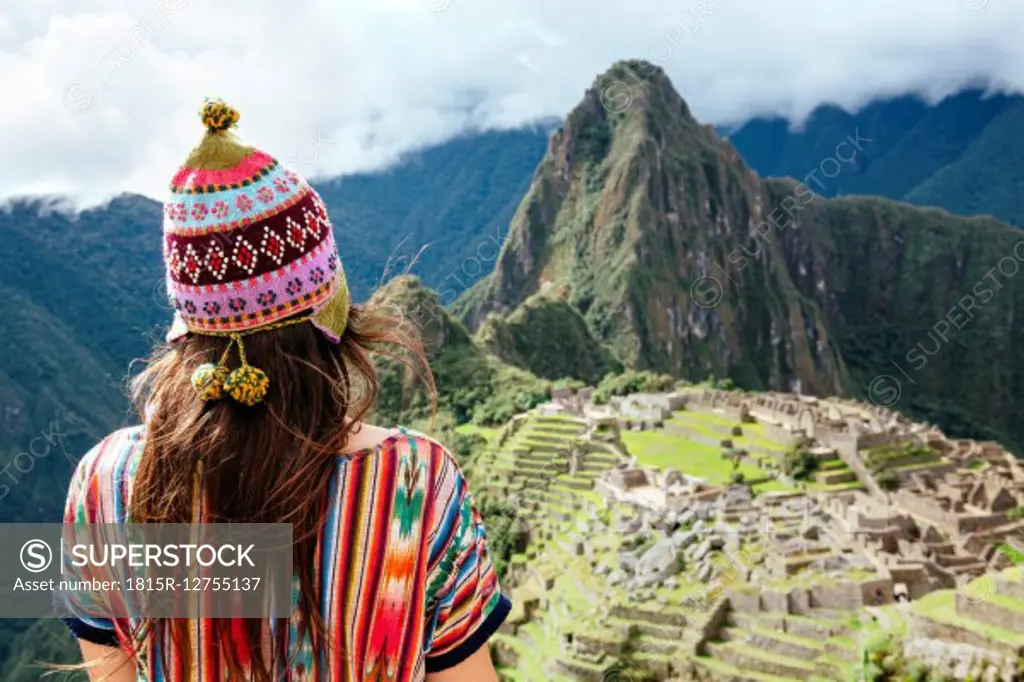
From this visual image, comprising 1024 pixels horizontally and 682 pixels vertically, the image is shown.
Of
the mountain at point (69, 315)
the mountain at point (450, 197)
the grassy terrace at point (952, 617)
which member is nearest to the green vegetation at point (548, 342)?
A: the mountain at point (450, 197)

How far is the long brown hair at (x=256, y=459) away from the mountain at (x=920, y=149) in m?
132

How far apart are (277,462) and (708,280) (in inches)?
3429

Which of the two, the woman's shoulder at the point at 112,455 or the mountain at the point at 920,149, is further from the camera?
the mountain at the point at 920,149

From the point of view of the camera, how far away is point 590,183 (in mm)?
88125

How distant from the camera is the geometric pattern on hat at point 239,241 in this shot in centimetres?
189

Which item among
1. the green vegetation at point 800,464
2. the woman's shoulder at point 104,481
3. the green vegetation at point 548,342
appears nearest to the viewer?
the woman's shoulder at point 104,481

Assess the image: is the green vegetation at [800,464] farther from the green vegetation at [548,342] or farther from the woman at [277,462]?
the green vegetation at [548,342]

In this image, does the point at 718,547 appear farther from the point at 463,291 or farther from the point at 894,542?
the point at 463,291

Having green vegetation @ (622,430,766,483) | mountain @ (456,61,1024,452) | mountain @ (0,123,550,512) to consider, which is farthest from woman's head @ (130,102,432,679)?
mountain @ (456,61,1024,452)

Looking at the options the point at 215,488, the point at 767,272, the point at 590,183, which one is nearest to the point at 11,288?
the point at 215,488

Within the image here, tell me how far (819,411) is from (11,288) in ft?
103

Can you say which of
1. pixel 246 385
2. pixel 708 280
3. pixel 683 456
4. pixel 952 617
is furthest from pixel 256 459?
pixel 708 280

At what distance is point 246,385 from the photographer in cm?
187

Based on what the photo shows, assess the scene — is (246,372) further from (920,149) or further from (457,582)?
(920,149)
